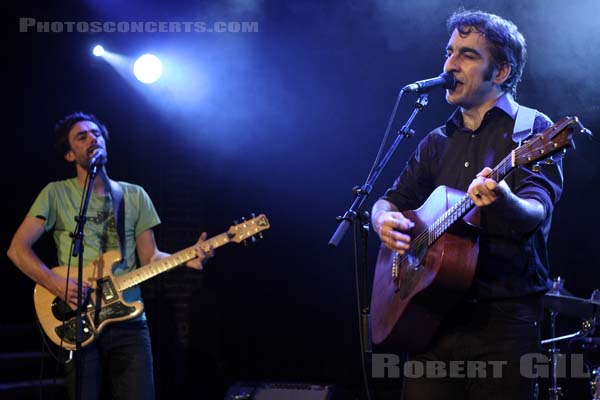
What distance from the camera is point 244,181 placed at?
6152 millimetres

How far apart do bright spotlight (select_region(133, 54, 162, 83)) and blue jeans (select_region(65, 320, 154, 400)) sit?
2.88 meters

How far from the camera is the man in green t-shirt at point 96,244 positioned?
4090mm

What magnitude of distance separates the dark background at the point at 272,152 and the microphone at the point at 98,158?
180 centimetres

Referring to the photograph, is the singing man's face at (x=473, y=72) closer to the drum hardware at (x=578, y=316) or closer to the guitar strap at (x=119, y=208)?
the drum hardware at (x=578, y=316)

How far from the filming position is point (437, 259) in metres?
2.50

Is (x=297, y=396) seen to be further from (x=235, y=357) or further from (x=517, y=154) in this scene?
(x=517, y=154)

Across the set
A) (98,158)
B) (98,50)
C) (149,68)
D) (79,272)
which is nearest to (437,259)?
(79,272)

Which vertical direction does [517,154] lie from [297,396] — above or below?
above

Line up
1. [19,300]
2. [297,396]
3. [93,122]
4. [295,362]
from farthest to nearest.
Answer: [19,300], [295,362], [93,122], [297,396]

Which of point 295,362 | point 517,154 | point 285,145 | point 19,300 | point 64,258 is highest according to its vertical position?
point 285,145

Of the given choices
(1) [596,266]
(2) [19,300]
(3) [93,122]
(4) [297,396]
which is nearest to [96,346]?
(4) [297,396]

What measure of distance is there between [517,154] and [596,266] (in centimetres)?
351

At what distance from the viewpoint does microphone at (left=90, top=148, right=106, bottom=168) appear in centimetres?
430

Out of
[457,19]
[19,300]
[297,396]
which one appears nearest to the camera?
[457,19]
